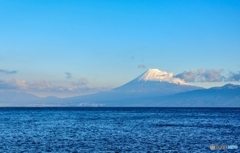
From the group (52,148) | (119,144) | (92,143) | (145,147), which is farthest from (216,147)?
(52,148)

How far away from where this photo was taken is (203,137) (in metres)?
60.9

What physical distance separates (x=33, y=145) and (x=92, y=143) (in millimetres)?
7035

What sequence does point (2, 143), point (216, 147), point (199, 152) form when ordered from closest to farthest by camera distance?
point (199, 152)
point (216, 147)
point (2, 143)

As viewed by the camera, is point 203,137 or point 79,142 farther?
point 203,137

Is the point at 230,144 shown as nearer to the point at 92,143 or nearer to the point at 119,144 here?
the point at 119,144

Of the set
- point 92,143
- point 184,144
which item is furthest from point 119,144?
point 184,144

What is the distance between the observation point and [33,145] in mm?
51562

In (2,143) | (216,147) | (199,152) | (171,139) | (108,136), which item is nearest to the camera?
(199,152)

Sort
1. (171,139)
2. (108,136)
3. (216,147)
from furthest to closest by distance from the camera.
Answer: (108,136), (171,139), (216,147)

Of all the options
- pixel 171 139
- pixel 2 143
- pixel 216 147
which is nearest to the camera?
pixel 216 147

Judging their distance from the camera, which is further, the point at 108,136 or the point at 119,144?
the point at 108,136

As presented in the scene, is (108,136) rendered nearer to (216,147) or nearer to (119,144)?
(119,144)

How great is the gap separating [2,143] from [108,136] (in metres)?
15.4

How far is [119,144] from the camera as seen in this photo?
5256cm
